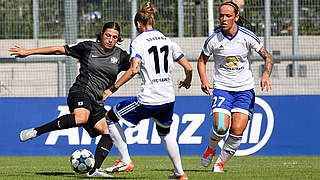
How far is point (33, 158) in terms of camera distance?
12.4 meters

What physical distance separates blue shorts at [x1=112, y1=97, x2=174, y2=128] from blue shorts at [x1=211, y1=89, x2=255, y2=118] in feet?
4.64

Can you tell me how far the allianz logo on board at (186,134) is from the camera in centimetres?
1263

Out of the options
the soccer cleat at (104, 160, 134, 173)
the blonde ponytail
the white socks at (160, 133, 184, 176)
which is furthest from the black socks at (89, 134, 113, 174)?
the blonde ponytail

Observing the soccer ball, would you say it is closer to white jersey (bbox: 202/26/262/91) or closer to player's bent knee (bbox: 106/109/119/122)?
player's bent knee (bbox: 106/109/119/122)

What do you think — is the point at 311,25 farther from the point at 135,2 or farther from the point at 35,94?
the point at 35,94

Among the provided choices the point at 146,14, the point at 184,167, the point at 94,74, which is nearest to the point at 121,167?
the point at 94,74

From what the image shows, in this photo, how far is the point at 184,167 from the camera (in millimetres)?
10016

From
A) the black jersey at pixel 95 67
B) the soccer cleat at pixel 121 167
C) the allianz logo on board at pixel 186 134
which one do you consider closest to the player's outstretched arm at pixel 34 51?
the black jersey at pixel 95 67

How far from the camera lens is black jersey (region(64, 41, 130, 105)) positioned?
28.1 feet

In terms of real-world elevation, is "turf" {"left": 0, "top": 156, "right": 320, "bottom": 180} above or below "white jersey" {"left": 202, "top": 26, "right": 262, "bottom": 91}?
below

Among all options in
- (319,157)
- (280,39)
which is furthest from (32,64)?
(319,157)

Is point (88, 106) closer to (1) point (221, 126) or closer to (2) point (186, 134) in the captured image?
(1) point (221, 126)

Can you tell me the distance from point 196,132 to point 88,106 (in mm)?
4646

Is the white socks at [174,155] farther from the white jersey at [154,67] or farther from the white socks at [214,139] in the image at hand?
the white socks at [214,139]
